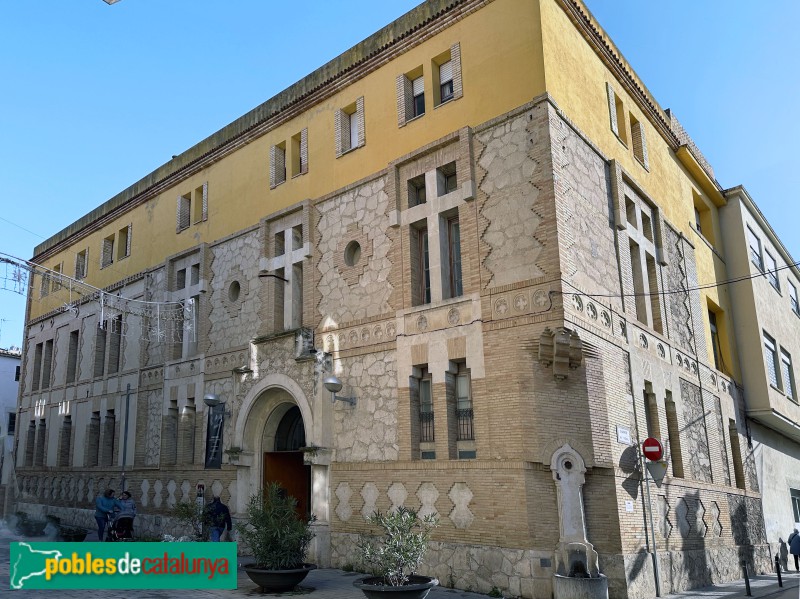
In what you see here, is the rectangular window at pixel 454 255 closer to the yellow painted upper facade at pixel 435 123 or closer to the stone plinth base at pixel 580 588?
the yellow painted upper facade at pixel 435 123

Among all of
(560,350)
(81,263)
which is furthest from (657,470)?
(81,263)

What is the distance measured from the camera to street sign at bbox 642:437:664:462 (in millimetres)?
12553

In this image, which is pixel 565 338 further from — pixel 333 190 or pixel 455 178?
pixel 333 190

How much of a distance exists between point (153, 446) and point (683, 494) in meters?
14.5

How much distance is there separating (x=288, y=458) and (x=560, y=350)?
336 inches

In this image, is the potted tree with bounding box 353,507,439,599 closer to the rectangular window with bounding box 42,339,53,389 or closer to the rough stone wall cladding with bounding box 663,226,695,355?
the rough stone wall cladding with bounding box 663,226,695,355

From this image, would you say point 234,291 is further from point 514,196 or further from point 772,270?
point 772,270

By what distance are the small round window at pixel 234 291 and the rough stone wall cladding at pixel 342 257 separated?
11.4 feet

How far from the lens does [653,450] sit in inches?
496

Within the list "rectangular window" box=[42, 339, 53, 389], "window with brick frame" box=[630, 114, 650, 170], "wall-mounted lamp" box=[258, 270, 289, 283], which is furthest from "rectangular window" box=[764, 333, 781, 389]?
"rectangular window" box=[42, 339, 53, 389]

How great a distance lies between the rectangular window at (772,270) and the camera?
79.3 feet

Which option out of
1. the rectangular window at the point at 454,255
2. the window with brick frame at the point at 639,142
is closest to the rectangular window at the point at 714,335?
the window with brick frame at the point at 639,142

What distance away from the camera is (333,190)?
16.7m

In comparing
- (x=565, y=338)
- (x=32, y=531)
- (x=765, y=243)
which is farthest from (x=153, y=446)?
(x=765, y=243)
